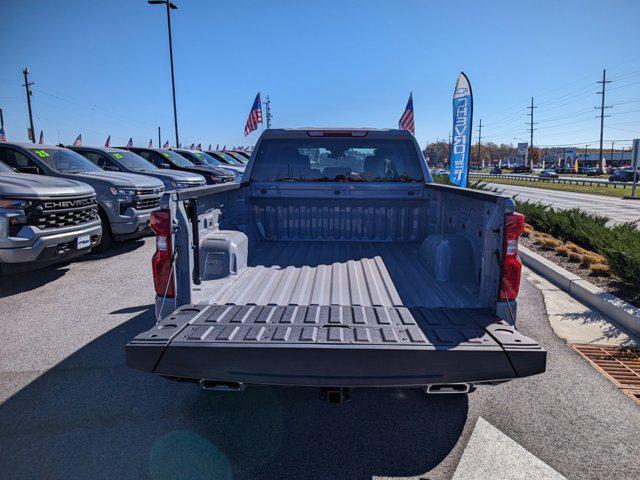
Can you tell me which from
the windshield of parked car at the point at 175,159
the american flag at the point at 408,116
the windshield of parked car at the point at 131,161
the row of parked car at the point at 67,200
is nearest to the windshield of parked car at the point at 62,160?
the row of parked car at the point at 67,200

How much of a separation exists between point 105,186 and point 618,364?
833 centimetres

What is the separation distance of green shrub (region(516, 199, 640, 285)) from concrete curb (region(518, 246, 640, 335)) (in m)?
0.49

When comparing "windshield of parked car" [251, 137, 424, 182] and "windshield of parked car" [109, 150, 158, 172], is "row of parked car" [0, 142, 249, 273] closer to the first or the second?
"windshield of parked car" [109, 150, 158, 172]

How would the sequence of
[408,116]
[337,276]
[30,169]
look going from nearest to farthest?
[337,276], [30,169], [408,116]

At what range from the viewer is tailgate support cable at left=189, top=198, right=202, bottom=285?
3.32 meters

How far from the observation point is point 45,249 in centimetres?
616

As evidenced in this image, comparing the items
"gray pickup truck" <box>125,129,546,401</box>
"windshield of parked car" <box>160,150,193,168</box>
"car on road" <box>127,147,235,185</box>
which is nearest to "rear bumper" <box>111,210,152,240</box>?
"gray pickup truck" <box>125,129,546,401</box>

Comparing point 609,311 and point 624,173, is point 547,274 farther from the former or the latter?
point 624,173

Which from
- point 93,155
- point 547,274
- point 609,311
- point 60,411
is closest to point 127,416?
point 60,411

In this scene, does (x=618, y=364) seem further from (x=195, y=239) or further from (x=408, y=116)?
(x=408, y=116)

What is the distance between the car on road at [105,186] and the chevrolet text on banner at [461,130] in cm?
797

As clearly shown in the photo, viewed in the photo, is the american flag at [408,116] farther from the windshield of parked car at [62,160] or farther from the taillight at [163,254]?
the taillight at [163,254]

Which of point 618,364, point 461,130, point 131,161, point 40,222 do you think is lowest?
point 618,364

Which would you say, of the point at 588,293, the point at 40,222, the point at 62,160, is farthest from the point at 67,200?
the point at 588,293
